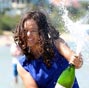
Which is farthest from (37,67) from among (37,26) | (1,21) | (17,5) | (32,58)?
(17,5)

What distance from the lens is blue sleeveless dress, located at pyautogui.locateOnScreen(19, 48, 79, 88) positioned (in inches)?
161

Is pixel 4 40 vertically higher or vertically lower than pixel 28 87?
lower

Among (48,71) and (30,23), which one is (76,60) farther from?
(30,23)

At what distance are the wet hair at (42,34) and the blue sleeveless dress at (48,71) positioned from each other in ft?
0.14

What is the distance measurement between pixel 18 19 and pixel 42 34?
5.93ft

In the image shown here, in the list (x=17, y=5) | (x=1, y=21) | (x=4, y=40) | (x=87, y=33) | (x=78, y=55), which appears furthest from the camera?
(x=17, y=5)

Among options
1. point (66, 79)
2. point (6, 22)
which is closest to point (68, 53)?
point (66, 79)

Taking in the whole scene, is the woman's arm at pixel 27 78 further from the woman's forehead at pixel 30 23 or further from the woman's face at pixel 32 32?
the woman's forehead at pixel 30 23

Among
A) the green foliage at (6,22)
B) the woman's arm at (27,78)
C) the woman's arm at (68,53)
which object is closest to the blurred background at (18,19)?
the green foliage at (6,22)

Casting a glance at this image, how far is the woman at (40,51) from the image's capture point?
13.1 feet

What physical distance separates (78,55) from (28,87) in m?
0.49

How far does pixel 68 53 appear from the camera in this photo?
3.99 meters

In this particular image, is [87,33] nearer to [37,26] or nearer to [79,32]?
[79,32]

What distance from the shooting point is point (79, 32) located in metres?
4.81
